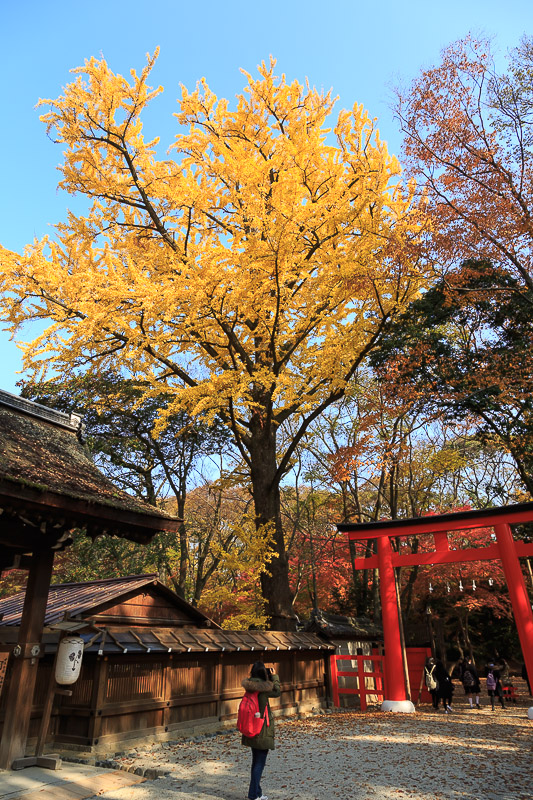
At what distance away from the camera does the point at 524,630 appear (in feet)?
32.7

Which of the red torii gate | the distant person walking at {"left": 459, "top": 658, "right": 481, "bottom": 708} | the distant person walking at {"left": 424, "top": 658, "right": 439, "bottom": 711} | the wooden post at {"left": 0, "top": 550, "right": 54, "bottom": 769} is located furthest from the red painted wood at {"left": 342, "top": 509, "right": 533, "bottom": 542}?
the wooden post at {"left": 0, "top": 550, "right": 54, "bottom": 769}

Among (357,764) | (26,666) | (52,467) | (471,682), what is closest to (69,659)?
(26,666)

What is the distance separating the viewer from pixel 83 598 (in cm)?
900

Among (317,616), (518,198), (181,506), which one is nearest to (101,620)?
(317,616)

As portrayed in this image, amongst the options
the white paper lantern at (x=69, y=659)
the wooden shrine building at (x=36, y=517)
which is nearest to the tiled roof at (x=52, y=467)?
the wooden shrine building at (x=36, y=517)

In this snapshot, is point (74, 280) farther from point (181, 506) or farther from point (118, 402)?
point (181, 506)

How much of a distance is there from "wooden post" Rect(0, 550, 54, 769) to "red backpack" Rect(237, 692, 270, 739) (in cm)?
261

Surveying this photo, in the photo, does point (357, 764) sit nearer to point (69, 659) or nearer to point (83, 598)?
point (69, 659)

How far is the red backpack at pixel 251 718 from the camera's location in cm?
478

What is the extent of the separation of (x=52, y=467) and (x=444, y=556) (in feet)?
30.8

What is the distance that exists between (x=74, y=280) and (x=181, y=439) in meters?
9.19

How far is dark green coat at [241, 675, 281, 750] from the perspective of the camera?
15.5 feet

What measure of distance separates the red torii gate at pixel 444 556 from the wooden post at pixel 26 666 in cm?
819

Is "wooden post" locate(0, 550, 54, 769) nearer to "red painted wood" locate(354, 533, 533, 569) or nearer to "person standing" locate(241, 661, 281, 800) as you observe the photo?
"person standing" locate(241, 661, 281, 800)
